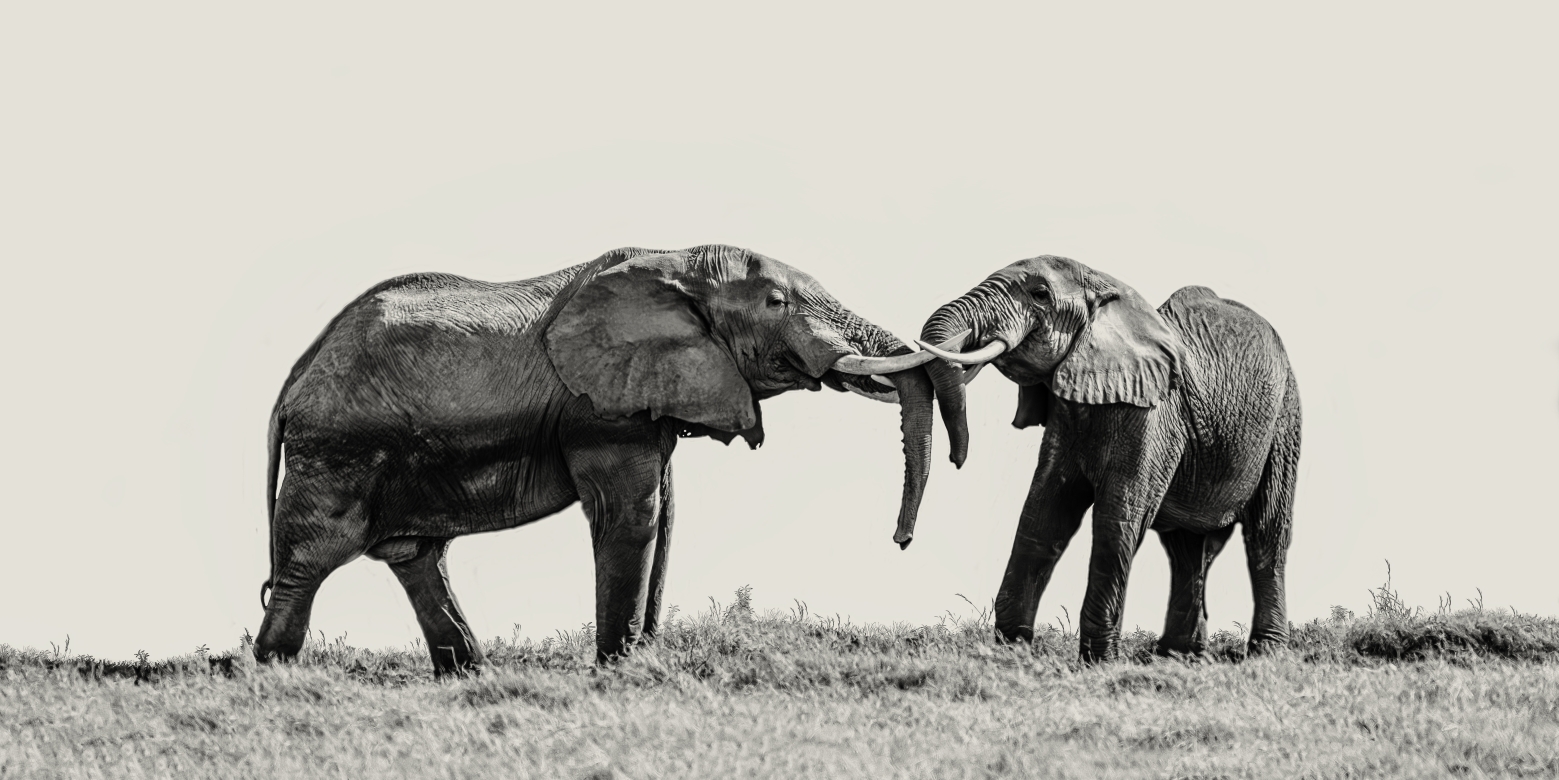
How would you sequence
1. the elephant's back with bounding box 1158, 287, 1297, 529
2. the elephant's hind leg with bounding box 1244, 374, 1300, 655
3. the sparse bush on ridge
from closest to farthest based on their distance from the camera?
1. the sparse bush on ridge
2. the elephant's back with bounding box 1158, 287, 1297, 529
3. the elephant's hind leg with bounding box 1244, 374, 1300, 655

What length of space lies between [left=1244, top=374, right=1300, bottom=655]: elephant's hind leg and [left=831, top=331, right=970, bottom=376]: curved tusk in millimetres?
3019

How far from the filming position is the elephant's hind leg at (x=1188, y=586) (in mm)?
15766

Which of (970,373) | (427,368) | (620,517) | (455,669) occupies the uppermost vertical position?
(970,373)

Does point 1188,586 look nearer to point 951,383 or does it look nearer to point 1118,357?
point 1118,357

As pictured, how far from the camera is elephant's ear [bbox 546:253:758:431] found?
14.3 m

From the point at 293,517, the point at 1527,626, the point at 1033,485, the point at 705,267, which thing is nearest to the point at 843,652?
the point at 1033,485

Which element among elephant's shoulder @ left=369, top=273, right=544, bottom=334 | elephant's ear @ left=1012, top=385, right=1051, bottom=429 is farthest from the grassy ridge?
elephant's shoulder @ left=369, top=273, right=544, bottom=334

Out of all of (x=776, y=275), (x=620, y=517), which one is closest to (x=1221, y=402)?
(x=776, y=275)

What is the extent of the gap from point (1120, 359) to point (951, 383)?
1.14 meters

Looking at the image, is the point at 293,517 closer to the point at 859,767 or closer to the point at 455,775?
the point at 455,775

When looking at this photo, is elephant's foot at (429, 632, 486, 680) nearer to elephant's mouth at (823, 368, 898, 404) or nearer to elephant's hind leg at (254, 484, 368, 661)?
elephant's hind leg at (254, 484, 368, 661)

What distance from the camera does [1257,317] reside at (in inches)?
622

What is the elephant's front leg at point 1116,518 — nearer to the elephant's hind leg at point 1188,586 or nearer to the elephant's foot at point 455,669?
the elephant's hind leg at point 1188,586

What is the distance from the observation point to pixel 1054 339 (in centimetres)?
1430
